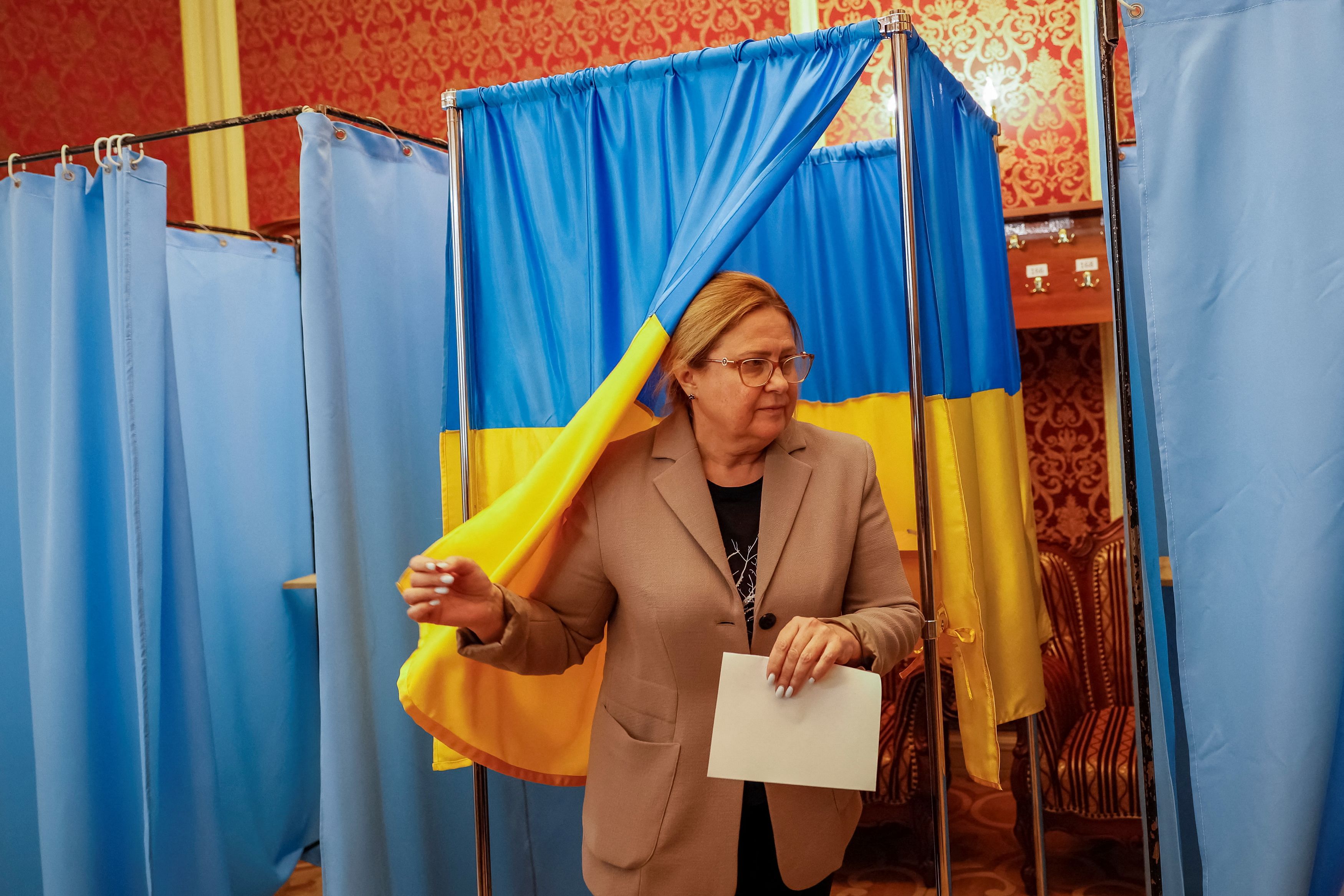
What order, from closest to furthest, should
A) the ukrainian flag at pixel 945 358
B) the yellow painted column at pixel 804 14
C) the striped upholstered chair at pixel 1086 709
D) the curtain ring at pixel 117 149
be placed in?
the ukrainian flag at pixel 945 358, the curtain ring at pixel 117 149, the striped upholstered chair at pixel 1086 709, the yellow painted column at pixel 804 14

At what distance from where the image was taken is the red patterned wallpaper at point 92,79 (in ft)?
11.9

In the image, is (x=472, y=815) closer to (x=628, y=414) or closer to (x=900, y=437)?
(x=628, y=414)

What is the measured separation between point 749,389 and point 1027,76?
2.65 meters

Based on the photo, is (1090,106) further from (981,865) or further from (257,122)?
(257,122)

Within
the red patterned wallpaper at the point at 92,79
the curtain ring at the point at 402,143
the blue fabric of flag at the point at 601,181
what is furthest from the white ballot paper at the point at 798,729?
the red patterned wallpaper at the point at 92,79

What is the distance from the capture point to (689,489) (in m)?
1.64

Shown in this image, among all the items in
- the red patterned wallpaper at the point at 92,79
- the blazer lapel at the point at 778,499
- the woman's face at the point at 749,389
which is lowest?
the blazer lapel at the point at 778,499

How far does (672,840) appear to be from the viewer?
1.57 metres

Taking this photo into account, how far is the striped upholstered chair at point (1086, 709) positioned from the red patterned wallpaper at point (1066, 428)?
0.27m

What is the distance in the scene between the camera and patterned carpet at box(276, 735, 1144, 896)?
2.99 meters

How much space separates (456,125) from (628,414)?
2.33 feet

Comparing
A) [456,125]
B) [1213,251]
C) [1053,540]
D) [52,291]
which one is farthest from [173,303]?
[1053,540]

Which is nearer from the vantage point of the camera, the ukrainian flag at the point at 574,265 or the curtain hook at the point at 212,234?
A: the ukrainian flag at the point at 574,265

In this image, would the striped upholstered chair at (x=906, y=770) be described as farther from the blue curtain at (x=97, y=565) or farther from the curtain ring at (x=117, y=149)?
the curtain ring at (x=117, y=149)
